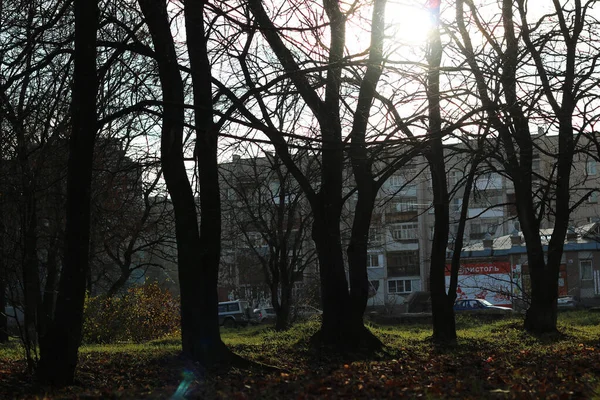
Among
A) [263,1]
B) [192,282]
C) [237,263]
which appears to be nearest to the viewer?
[263,1]

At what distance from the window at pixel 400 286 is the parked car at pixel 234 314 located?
22.2 metres

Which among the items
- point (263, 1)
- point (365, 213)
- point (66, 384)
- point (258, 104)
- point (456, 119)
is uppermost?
point (263, 1)

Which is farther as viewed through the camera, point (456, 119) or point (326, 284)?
point (326, 284)

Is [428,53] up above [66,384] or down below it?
above

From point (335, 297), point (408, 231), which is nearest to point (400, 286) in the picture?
point (408, 231)

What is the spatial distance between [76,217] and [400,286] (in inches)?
2319

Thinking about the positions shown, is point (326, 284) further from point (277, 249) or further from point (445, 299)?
point (277, 249)

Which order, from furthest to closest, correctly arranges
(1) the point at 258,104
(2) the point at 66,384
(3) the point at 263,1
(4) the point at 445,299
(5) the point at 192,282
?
(4) the point at 445,299
(1) the point at 258,104
(5) the point at 192,282
(3) the point at 263,1
(2) the point at 66,384

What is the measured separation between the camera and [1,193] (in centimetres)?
1071

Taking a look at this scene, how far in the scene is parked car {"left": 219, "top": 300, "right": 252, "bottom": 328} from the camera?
147ft

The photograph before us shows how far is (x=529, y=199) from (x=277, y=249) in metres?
12.3

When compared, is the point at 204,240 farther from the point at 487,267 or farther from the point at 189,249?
the point at 487,267

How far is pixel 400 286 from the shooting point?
66.6m

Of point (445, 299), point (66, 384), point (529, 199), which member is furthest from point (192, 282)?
point (529, 199)
